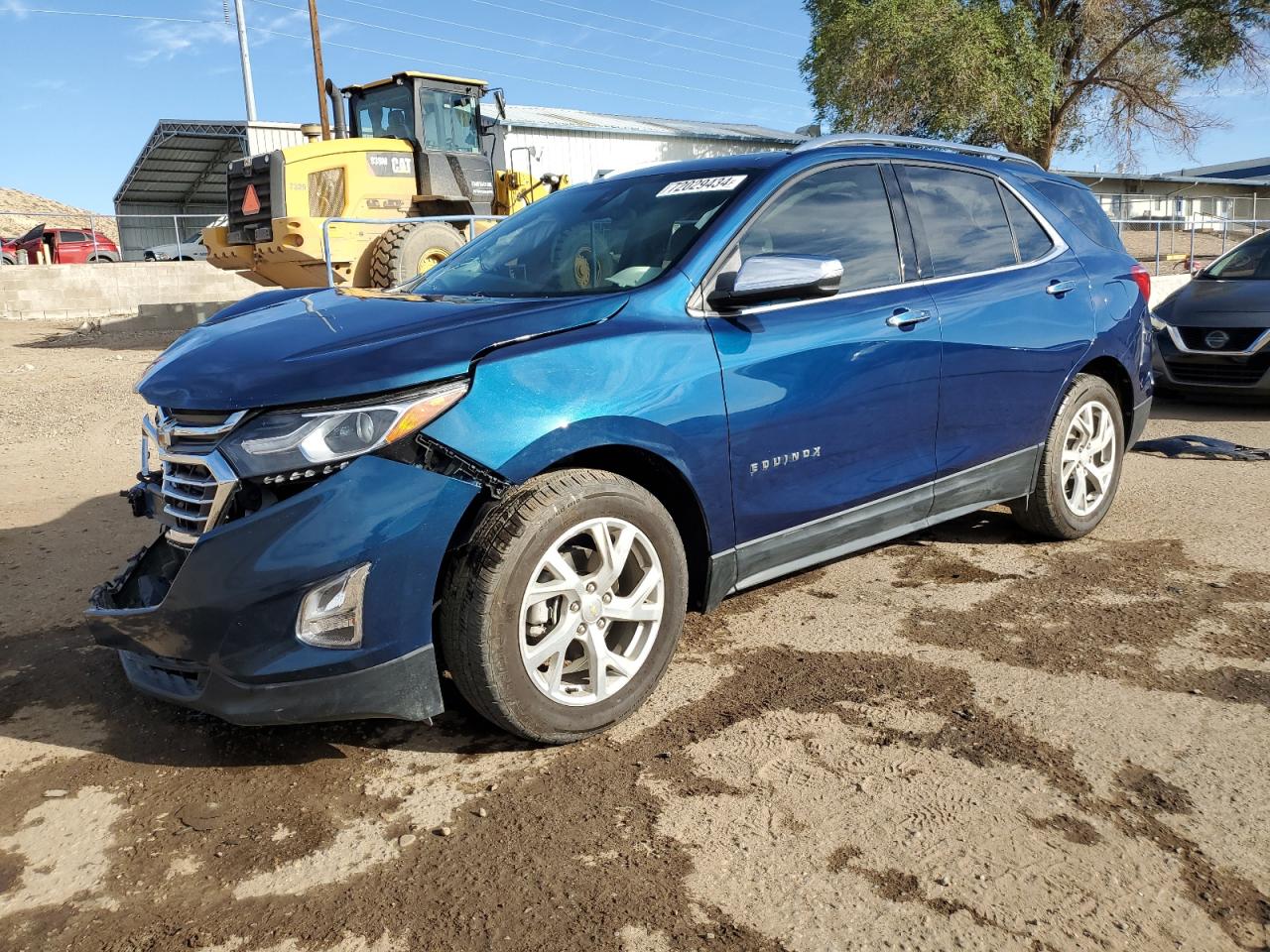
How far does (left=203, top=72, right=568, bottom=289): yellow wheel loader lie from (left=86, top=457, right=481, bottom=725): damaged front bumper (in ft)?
30.8

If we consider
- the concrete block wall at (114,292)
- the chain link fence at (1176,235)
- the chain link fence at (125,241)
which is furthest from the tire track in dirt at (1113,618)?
the chain link fence at (125,241)

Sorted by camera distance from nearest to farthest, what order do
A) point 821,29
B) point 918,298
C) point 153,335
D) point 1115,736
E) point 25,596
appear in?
1. point 1115,736
2. point 918,298
3. point 25,596
4. point 153,335
5. point 821,29

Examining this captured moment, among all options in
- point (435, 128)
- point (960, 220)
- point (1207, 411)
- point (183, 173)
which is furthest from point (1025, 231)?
point (183, 173)

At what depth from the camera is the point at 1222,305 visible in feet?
27.3

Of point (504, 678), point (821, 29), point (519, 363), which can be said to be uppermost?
point (821, 29)

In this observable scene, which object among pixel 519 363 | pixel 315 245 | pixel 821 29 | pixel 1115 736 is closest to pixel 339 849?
pixel 519 363

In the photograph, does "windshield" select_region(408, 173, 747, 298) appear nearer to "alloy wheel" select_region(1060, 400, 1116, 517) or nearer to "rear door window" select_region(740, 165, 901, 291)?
→ "rear door window" select_region(740, 165, 901, 291)

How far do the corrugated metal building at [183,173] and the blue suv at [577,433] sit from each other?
3014 cm

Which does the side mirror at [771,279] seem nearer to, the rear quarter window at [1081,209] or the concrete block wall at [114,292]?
the rear quarter window at [1081,209]

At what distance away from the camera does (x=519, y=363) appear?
2.79m

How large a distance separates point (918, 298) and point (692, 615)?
1549 millimetres

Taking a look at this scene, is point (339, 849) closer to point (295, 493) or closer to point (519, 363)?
point (295, 493)

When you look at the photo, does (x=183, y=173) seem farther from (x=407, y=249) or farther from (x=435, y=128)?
(x=407, y=249)

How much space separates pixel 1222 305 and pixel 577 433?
7.64 meters
